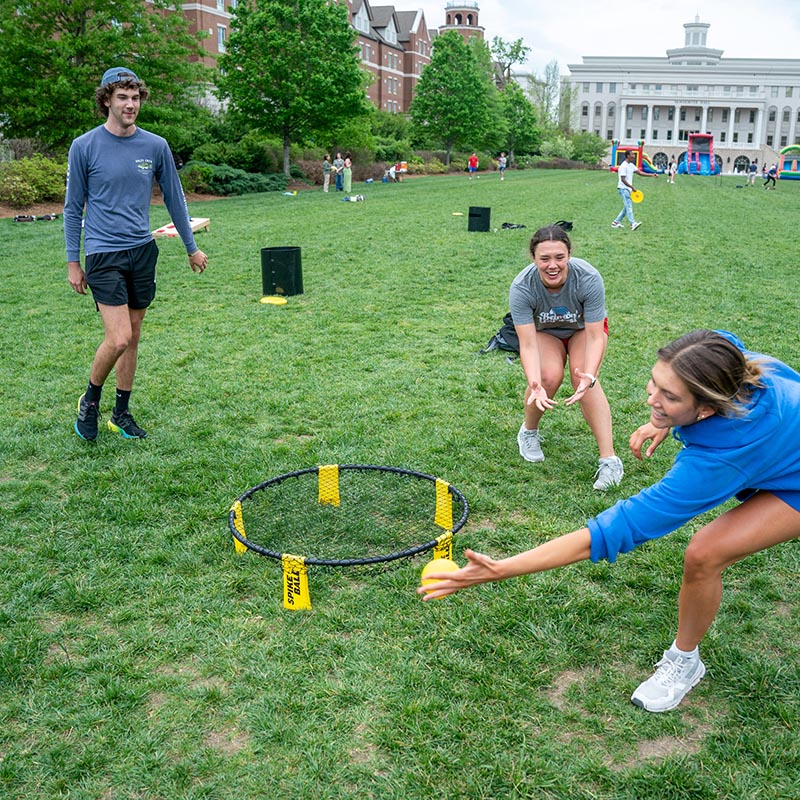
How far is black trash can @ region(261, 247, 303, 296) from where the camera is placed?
10.4 m

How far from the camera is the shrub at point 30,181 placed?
21719 mm

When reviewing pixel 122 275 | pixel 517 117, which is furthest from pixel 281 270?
pixel 517 117

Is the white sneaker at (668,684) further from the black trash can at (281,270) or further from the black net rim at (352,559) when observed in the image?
the black trash can at (281,270)

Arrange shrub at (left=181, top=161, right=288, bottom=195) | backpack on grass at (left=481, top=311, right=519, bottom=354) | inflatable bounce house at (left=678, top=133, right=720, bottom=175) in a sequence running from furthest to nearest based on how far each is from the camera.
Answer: inflatable bounce house at (left=678, top=133, right=720, bottom=175)
shrub at (left=181, top=161, right=288, bottom=195)
backpack on grass at (left=481, top=311, right=519, bottom=354)

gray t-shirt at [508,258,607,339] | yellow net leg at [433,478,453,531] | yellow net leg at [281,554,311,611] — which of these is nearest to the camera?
yellow net leg at [281,554,311,611]

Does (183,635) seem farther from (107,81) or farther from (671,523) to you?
(107,81)

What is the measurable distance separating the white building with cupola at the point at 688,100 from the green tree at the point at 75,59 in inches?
3829

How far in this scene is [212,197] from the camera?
2925 centimetres

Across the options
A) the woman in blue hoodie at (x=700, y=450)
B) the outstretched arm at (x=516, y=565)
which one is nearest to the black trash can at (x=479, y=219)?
the woman in blue hoodie at (x=700, y=450)

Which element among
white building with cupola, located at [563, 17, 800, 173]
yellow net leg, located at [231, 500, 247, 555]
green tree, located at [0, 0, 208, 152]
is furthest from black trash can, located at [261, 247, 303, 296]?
white building with cupola, located at [563, 17, 800, 173]

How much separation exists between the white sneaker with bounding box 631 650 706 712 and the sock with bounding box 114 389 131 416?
406 centimetres

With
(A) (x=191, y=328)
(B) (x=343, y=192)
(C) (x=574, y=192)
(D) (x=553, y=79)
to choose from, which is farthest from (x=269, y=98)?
(D) (x=553, y=79)

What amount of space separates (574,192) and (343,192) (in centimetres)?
1015

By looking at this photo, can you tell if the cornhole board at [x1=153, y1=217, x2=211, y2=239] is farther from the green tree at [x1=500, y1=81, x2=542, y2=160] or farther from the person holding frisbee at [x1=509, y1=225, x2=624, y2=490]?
the green tree at [x1=500, y1=81, x2=542, y2=160]
